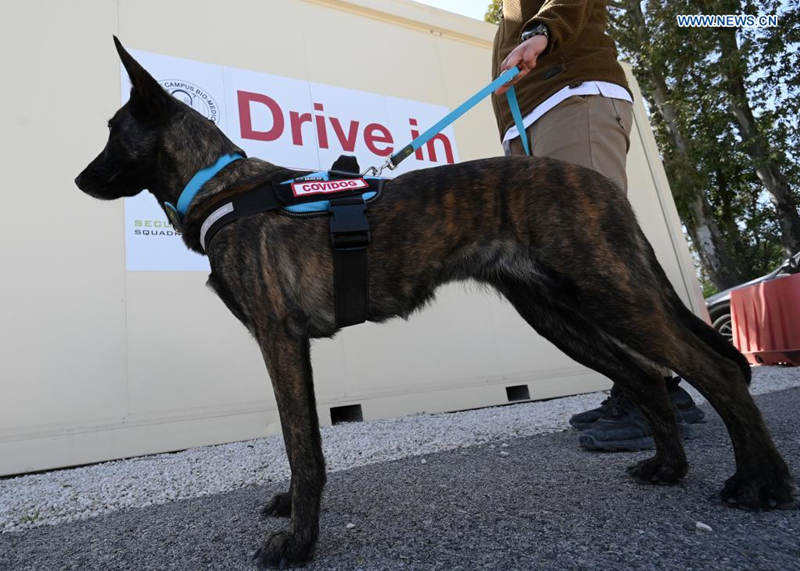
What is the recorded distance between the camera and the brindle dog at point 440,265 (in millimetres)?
1731

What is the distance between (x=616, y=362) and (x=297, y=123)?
4003mm

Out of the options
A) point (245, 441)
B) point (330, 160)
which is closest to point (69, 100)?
point (330, 160)

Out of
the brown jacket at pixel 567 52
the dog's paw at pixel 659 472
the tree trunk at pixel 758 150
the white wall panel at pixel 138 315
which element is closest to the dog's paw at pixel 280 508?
the dog's paw at pixel 659 472

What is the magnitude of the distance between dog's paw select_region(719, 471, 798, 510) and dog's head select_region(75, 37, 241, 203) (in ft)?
7.41

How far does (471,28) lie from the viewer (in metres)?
6.64

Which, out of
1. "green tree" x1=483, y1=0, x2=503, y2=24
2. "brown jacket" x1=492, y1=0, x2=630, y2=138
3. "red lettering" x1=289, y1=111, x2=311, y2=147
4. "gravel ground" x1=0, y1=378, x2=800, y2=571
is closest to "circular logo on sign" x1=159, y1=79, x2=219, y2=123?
"red lettering" x1=289, y1=111, x2=311, y2=147

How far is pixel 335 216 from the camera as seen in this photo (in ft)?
6.26

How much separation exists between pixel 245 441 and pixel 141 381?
0.95m

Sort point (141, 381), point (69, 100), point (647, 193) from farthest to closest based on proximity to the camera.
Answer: point (647, 193)
point (69, 100)
point (141, 381)

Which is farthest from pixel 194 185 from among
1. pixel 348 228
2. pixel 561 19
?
pixel 561 19

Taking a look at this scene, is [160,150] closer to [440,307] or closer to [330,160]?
[330,160]

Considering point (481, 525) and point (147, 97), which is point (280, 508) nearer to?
point (481, 525)

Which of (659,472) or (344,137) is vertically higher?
(344,137)

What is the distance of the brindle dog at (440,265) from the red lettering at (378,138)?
3440mm
